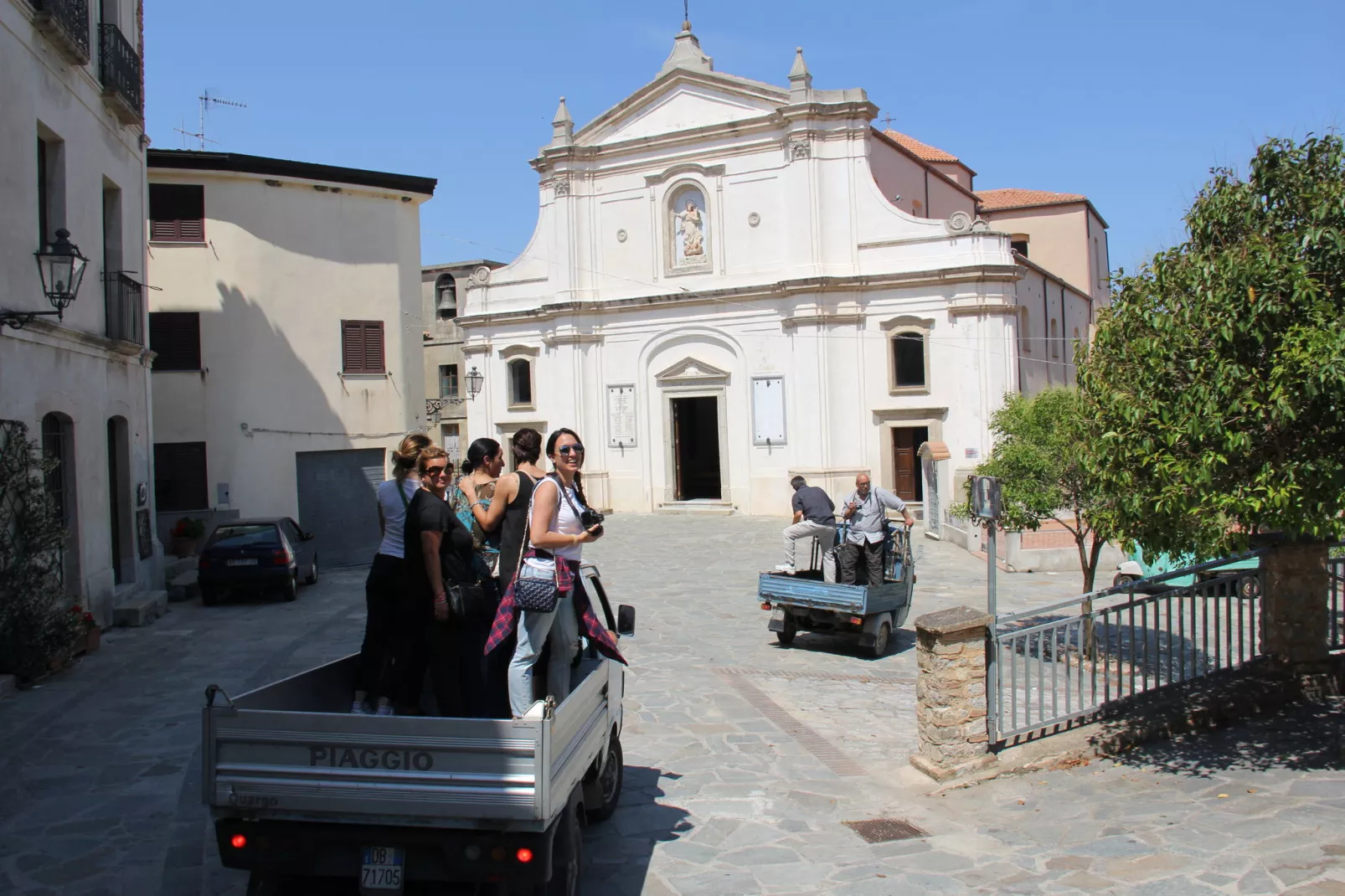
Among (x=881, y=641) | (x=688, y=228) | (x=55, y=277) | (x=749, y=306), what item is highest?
(x=688, y=228)

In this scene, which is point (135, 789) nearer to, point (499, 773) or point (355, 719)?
point (355, 719)

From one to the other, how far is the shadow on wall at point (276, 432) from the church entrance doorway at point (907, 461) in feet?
42.2

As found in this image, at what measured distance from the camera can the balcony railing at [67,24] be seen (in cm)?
1212

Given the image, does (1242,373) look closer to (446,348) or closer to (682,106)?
(682,106)

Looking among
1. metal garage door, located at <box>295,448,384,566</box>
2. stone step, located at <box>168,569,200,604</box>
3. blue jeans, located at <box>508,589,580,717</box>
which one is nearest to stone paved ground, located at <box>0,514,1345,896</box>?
blue jeans, located at <box>508,589,580,717</box>

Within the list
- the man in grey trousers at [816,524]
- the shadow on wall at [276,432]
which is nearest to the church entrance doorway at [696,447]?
the shadow on wall at [276,432]

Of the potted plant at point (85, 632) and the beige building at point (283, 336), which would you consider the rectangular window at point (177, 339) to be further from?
the potted plant at point (85, 632)

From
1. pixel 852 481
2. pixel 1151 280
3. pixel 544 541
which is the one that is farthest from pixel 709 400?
pixel 544 541

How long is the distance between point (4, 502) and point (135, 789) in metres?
4.63

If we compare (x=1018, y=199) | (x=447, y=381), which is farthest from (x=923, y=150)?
(x=447, y=381)

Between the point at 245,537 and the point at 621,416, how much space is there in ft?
51.5

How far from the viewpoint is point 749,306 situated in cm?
2958

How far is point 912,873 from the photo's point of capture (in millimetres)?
5785

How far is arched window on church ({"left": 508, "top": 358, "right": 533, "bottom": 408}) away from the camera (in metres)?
32.5
